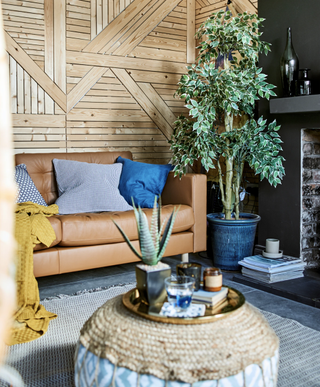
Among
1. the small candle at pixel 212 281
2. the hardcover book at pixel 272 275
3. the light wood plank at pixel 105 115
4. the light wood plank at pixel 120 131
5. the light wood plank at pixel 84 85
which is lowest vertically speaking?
the hardcover book at pixel 272 275

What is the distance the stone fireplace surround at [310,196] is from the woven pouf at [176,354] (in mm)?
2052

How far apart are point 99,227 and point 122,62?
7.01ft

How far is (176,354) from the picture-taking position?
3.81ft

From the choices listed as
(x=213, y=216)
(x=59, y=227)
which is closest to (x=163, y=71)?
(x=213, y=216)

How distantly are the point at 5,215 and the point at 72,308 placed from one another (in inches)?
92.8

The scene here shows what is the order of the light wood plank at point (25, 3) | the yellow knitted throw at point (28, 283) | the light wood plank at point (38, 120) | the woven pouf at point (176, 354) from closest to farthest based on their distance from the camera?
the woven pouf at point (176, 354) → the yellow knitted throw at point (28, 283) → the light wood plank at point (25, 3) → the light wood plank at point (38, 120)

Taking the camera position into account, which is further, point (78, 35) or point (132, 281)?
point (78, 35)

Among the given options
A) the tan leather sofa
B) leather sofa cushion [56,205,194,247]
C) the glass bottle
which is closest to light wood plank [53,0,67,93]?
the tan leather sofa

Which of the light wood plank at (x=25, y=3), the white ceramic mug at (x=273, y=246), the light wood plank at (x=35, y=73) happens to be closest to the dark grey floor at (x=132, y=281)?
the white ceramic mug at (x=273, y=246)

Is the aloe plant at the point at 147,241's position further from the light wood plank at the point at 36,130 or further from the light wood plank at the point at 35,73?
the light wood plank at the point at 35,73

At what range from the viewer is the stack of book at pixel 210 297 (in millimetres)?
1428

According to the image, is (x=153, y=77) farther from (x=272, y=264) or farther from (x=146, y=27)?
(x=272, y=264)

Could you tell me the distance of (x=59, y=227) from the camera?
110 inches

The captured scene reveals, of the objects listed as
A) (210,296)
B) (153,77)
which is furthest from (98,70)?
(210,296)
